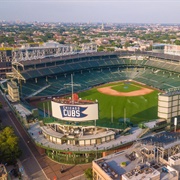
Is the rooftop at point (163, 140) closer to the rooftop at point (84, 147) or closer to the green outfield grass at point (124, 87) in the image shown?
the rooftop at point (84, 147)

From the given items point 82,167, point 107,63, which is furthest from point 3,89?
point 82,167

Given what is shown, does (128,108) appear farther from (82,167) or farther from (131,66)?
(131,66)

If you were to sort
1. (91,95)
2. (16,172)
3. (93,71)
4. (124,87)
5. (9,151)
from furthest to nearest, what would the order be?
(93,71)
(124,87)
(91,95)
(9,151)
(16,172)

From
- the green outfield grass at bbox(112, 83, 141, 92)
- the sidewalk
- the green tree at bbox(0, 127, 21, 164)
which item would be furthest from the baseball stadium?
the sidewalk

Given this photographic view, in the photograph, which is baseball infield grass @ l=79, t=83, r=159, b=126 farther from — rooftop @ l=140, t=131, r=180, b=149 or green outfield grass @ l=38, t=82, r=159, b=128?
rooftop @ l=140, t=131, r=180, b=149

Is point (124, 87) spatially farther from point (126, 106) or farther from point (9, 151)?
point (9, 151)

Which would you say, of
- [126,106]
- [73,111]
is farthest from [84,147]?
[126,106]

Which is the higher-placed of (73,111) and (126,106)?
(73,111)

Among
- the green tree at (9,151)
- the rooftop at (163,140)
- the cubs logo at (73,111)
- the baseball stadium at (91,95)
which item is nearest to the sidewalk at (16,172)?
the green tree at (9,151)
